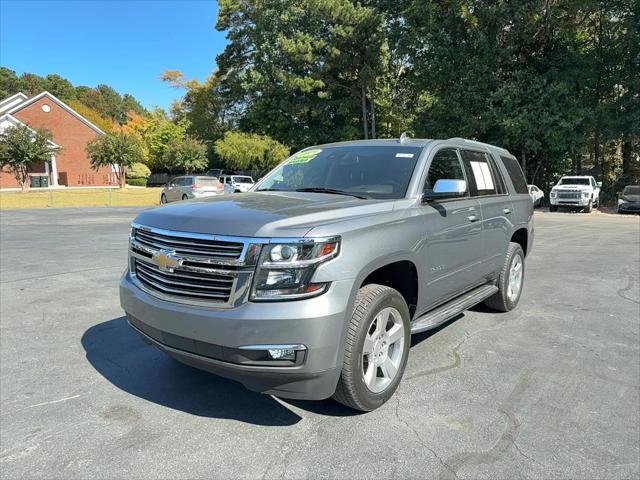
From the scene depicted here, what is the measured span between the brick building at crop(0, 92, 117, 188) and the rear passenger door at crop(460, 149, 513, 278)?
5213 cm

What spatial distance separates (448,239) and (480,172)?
57.1 inches

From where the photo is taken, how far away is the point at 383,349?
11.7ft

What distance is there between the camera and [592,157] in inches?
1587

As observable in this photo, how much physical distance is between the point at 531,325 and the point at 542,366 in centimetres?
128

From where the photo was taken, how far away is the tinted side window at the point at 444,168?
4.43 meters

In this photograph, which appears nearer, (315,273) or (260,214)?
(315,273)

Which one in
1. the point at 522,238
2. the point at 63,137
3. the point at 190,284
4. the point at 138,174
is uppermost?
the point at 63,137

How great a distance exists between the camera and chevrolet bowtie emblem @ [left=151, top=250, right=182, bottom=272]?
3229 millimetres

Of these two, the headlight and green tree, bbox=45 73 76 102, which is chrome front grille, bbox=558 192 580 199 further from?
green tree, bbox=45 73 76 102

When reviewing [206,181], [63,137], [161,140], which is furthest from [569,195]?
[161,140]

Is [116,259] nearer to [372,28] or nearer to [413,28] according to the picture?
[413,28]

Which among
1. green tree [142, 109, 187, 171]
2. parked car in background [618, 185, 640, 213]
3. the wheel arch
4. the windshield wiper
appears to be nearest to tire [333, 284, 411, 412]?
the windshield wiper

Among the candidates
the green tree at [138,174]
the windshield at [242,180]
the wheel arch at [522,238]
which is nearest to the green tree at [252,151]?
the windshield at [242,180]

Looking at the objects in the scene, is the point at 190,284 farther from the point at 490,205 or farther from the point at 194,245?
the point at 490,205
